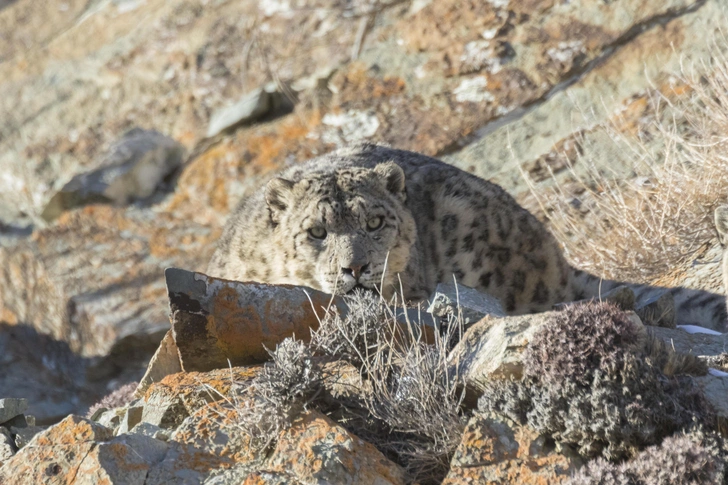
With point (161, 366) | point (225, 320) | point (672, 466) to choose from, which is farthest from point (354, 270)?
point (672, 466)

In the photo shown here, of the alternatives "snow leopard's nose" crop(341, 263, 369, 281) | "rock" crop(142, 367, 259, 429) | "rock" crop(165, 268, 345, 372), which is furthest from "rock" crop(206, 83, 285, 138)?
"rock" crop(142, 367, 259, 429)

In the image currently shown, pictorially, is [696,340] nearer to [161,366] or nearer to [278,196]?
[278,196]

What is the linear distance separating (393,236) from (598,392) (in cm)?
310

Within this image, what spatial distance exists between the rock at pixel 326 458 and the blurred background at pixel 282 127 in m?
5.15

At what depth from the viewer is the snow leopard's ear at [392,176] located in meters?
6.93

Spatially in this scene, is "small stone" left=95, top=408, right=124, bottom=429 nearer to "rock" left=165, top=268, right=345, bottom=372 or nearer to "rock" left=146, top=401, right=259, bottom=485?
"rock" left=165, top=268, right=345, bottom=372

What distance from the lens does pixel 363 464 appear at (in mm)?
3975

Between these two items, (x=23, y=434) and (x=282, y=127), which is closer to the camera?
(x=23, y=434)

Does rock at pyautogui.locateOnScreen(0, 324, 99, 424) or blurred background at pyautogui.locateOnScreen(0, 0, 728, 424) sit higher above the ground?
blurred background at pyautogui.locateOnScreen(0, 0, 728, 424)

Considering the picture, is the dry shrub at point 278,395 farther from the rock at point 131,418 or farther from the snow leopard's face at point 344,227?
the snow leopard's face at point 344,227

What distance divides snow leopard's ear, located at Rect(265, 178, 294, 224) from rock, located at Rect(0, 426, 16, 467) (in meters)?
2.61

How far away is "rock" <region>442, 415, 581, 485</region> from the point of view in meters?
3.86

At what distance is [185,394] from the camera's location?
15.7ft

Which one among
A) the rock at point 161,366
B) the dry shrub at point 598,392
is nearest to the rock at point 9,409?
the rock at point 161,366
